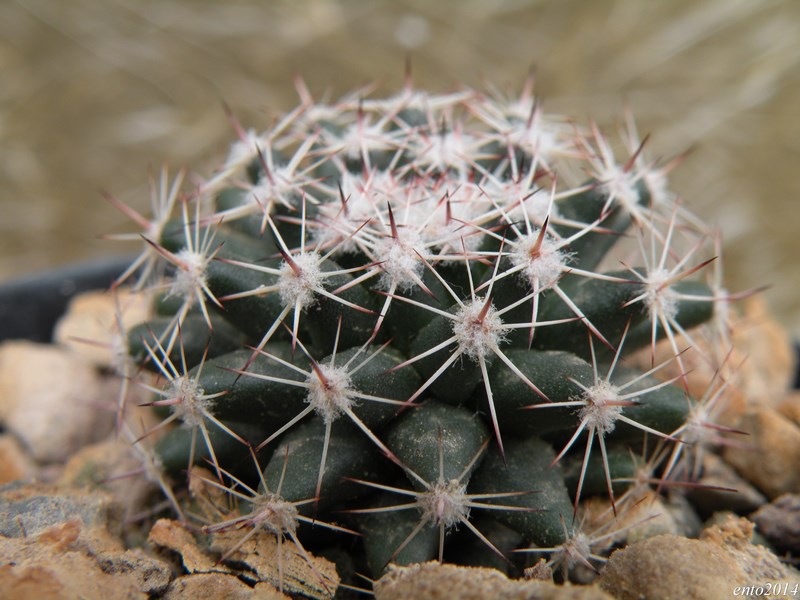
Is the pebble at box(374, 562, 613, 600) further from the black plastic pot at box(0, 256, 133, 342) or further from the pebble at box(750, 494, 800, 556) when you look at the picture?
the black plastic pot at box(0, 256, 133, 342)

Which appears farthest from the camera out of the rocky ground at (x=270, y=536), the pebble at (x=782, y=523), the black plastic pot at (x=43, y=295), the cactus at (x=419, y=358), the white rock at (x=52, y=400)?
the black plastic pot at (x=43, y=295)

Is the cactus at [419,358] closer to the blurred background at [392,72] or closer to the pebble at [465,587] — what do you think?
the pebble at [465,587]

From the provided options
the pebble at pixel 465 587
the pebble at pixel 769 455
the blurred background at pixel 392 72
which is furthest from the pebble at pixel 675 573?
the blurred background at pixel 392 72

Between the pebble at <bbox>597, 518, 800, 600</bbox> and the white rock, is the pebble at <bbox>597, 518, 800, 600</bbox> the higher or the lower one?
the higher one

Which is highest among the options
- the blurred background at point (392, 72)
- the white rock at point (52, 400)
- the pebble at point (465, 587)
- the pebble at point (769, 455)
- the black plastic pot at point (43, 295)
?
the blurred background at point (392, 72)

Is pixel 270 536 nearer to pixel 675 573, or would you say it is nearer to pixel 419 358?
pixel 419 358

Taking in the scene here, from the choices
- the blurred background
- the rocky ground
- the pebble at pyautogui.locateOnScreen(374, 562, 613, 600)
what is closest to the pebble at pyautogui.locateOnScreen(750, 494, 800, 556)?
the rocky ground

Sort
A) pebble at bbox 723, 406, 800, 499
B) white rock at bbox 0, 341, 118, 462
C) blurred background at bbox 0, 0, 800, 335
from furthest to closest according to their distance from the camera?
blurred background at bbox 0, 0, 800, 335
white rock at bbox 0, 341, 118, 462
pebble at bbox 723, 406, 800, 499
